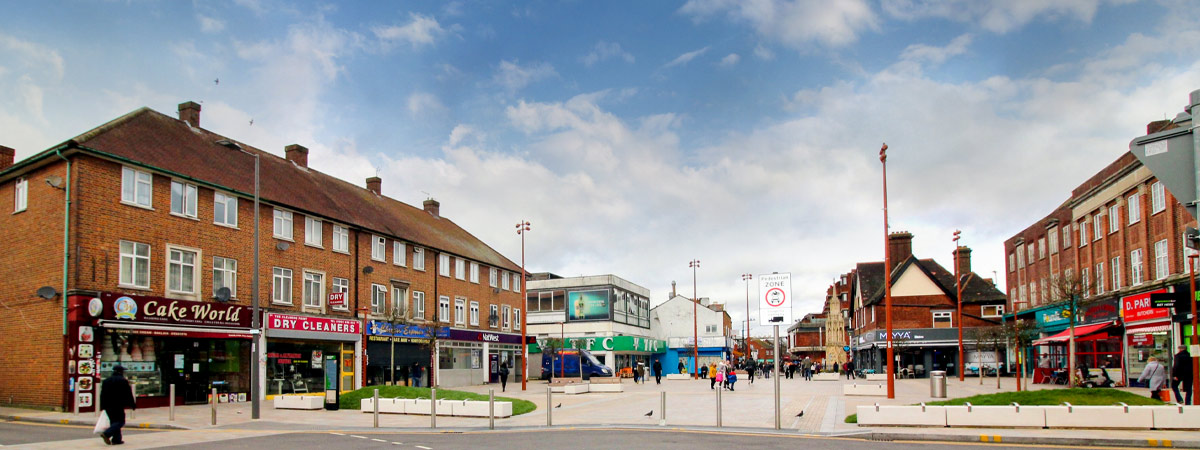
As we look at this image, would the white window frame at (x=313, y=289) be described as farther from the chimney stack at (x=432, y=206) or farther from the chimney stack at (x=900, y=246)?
the chimney stack at (x=900, y=246)

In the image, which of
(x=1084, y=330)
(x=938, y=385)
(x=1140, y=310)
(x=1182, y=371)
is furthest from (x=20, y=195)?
(x=1084, y=330)

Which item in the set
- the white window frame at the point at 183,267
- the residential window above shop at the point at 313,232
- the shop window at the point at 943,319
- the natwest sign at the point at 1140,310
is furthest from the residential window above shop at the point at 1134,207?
the white window frame at the point at 183,267

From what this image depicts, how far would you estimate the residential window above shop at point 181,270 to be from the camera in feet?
89.4

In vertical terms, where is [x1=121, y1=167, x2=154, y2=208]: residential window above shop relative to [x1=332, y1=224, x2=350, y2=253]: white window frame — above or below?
above

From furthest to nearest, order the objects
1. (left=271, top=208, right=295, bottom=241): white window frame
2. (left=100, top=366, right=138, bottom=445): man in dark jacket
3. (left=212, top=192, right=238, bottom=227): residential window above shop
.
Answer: (left=271, top=208, right=295, bottom=241): white window frame → (left=212, top=192, right=238, bottom=227): residential window above shop → (left=100, top=366, right=138, bottom=445): man in dark jacket

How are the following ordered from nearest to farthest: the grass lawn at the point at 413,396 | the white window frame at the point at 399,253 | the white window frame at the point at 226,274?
the grass lawn at the point at 413,396 → the white window frame at the point at 226,274 → the white window frame at the point at 399,253

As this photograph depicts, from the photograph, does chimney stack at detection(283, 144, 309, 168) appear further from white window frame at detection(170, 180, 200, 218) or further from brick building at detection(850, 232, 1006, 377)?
brick building at detection(850, 232, 1006, 377)

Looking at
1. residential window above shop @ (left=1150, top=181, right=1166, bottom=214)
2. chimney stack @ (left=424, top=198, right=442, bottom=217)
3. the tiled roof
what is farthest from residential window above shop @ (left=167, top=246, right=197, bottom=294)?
residential window above shop @ (left=1150, top=181, right=1166, bottom=214)

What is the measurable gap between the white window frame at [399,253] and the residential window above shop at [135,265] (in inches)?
559

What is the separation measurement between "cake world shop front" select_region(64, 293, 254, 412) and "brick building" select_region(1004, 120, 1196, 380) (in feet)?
95.8

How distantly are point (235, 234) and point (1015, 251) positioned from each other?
142 ft

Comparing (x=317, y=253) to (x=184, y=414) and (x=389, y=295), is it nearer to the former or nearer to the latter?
(x=389, y=295)

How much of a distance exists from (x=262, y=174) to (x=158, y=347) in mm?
9130

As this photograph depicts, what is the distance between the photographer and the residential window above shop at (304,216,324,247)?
33.8 meters
